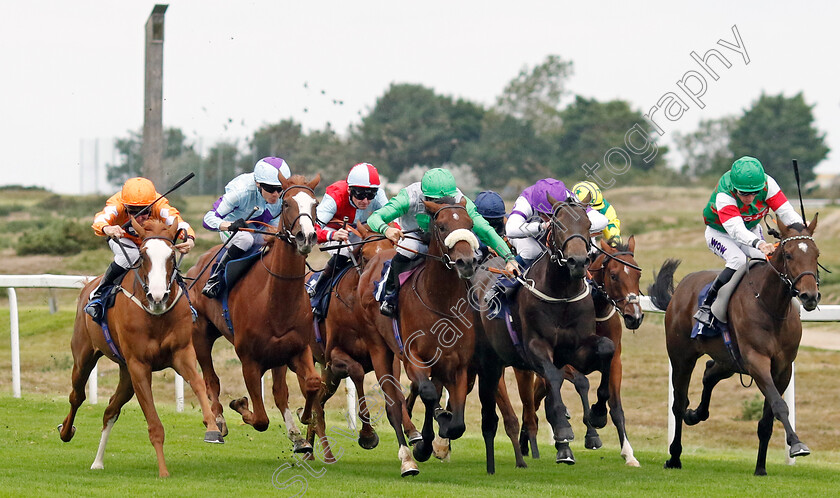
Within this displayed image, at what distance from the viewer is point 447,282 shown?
773cm

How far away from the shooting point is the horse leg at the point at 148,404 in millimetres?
7508

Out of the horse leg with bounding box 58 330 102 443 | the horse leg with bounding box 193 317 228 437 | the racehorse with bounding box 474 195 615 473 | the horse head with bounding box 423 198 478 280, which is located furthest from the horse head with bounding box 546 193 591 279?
the horse leg with bounding box 58 330 102 443

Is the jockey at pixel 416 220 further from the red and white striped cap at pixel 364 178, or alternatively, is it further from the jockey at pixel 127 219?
the jockey at pixel 127 219

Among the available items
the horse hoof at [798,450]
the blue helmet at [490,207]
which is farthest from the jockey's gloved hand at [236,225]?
the horse hoof at [798,450]

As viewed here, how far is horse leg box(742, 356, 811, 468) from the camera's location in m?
7.50

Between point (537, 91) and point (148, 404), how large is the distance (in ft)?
206

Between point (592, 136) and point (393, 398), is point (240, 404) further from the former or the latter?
point (592, 136)

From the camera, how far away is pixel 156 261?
738 centimetres

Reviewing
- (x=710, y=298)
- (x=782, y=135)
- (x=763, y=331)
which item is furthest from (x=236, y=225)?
(x=782, y=135)

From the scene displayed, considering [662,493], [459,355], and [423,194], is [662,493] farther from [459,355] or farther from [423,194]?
[423,194]

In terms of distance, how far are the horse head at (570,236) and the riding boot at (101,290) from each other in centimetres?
310

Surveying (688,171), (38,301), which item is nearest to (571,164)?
(688,171)

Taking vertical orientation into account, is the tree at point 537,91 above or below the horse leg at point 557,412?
above

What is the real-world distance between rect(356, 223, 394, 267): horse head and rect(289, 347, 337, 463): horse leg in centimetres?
115
